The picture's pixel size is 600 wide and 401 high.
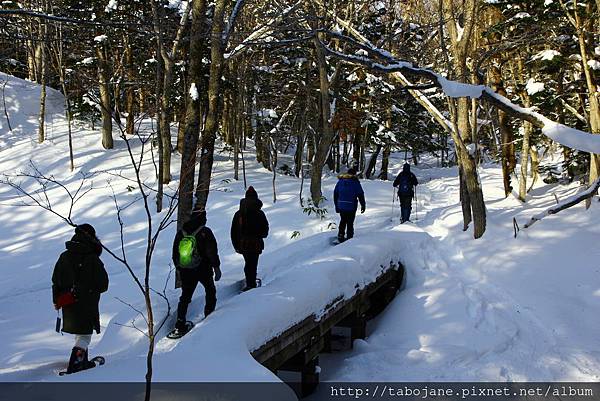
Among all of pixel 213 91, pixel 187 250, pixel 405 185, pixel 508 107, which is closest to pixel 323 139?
pixel 405 185

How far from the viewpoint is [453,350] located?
6.12 meters

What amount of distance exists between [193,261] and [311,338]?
6.14 ft

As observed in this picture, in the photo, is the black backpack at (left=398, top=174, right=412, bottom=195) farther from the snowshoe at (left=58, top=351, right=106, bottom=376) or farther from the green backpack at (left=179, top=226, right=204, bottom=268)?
the snowshoe at (left=58, top=351, right=106, bottom=376)

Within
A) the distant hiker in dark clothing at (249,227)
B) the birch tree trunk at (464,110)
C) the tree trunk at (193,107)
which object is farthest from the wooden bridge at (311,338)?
the tree trunk at (193,107)

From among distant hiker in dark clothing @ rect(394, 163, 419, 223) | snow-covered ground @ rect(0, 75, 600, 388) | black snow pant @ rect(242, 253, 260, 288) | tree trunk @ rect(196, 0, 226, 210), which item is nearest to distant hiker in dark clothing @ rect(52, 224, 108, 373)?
snow-covered ground @ rect(0, 75, 600, 388)

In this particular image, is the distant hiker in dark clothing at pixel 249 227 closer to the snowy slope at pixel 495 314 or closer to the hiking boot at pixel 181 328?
the hiking boot at pixel 181 328

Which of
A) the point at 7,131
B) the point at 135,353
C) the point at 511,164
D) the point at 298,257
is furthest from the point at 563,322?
the point at 7,131

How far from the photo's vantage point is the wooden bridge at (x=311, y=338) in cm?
502

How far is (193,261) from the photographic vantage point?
18.2ft

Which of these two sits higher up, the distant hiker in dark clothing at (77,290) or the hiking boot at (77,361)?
the distant hiker in dark clothing at (77,290)

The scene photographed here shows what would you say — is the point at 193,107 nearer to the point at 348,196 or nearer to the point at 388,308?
the point at 348,196

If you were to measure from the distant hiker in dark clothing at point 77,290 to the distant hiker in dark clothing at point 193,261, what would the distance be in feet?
3.35

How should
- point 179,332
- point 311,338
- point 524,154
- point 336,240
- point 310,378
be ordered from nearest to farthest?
point 179,332, point 311,338, point 310,378, point 336,240, point 524,154

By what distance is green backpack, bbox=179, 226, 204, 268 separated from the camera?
18.1 feet
